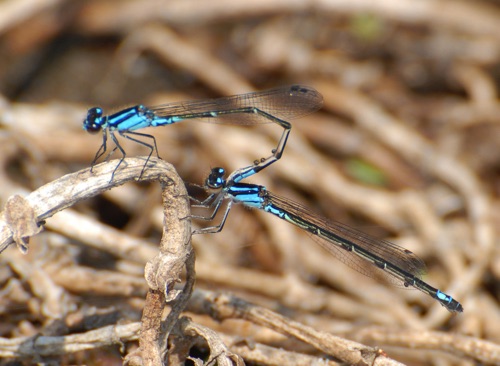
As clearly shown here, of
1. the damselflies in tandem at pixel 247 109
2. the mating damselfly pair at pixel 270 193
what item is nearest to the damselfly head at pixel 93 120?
the mating damselfly pair at pixel 270 193

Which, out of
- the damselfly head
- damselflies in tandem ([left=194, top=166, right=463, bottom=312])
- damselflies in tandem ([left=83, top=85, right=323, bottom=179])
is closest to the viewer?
the damselfly head

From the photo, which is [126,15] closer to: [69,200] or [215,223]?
[215,223]

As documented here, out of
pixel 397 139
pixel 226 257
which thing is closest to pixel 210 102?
pixel 226 257

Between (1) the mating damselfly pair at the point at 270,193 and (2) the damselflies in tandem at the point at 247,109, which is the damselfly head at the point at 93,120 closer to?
(1) the mating damselfly pair at the point at 270,193

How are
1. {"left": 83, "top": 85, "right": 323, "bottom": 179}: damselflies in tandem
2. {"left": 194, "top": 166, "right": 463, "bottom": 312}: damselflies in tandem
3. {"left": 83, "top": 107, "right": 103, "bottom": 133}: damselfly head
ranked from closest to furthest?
{"left": 83, "top": 107, "right": 103, "bottom": 133}: damselfly head, {"left": 194, "top": 166, "right": 463, "bottom": 312}: damselflies in tandem, {"left": 83, "top": 85, "right": 323, "bottom": 179}: damselflies in tandem

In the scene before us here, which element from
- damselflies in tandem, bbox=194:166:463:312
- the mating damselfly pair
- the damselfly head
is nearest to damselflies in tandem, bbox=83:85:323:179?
the mating damselfly pair

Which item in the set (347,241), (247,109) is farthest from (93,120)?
(347,241)

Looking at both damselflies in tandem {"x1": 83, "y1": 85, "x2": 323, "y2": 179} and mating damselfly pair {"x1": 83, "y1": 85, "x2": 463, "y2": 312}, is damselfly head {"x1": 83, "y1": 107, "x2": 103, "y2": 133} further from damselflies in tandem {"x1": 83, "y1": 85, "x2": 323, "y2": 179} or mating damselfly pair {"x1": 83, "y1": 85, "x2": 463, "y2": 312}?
damselflies in tandem {"x1": 83, "y1": 85, "x2": 323, "y2": 179}

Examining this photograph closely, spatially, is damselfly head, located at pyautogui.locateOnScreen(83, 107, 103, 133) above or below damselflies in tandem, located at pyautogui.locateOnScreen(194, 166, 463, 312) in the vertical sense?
below
